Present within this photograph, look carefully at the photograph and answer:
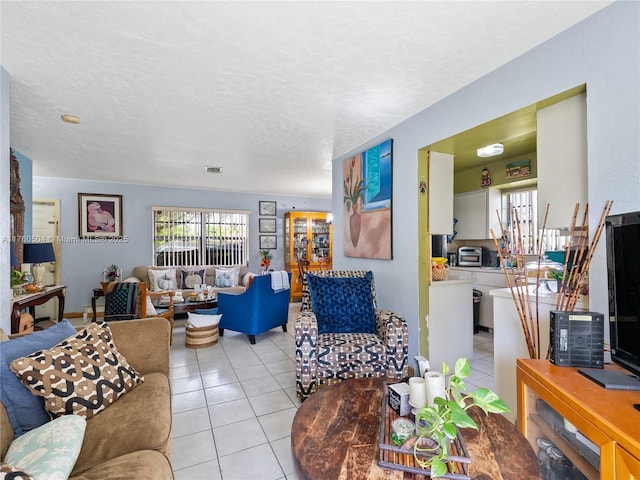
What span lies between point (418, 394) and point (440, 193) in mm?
1986

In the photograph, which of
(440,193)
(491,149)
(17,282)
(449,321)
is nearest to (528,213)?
(491,149)

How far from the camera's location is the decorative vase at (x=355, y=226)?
11.0 feet

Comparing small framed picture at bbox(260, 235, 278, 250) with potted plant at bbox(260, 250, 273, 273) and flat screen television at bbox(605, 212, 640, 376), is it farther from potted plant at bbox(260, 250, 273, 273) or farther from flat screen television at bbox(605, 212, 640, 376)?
flat screen television at bbox(605, 212, 640, 376)

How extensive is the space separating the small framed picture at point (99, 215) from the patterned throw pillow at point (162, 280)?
3.49ft

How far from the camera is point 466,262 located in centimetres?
443

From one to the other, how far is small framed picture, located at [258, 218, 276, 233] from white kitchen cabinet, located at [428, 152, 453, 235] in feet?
14.8

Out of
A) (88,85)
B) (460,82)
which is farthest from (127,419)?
(460,82)

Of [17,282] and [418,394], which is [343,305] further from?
[17,282]

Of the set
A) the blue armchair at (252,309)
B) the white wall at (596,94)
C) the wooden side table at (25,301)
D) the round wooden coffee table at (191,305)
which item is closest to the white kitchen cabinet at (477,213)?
the white wall at (596,94)

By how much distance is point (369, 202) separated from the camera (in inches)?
124

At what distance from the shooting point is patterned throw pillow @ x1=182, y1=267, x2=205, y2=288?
5230mm

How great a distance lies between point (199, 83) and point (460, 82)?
181cm

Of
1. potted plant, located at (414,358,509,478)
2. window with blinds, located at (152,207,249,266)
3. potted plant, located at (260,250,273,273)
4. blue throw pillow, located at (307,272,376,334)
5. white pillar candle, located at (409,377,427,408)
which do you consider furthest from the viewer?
potted plant, located at (260,250,273,273)

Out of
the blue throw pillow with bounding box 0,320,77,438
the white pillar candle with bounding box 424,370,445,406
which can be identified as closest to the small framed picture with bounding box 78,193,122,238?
the blue throw pillow with bounding box 0,320,77,438
